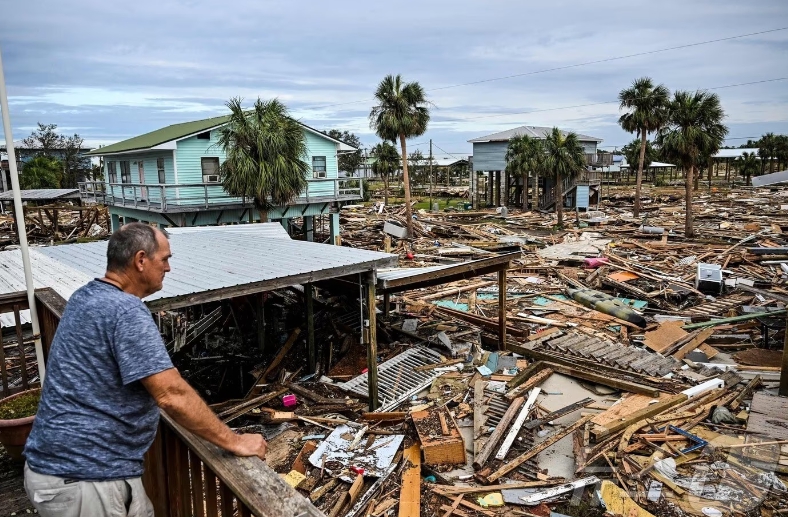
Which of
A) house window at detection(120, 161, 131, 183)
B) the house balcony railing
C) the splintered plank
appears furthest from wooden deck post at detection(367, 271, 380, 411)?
house window at detection(120, 161, 131, 183)

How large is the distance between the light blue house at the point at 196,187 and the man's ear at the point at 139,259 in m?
21.6

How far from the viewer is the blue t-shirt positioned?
2.22m

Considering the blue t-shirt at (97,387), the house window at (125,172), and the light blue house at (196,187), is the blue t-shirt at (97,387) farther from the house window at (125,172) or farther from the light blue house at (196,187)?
the house window at (125,172)

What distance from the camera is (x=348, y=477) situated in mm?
8055

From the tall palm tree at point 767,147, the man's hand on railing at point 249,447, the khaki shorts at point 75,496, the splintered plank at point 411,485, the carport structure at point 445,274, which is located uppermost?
the tall palm tree at point 767,147

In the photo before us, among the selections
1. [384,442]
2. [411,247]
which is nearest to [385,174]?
[411,247]

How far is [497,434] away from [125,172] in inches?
1152

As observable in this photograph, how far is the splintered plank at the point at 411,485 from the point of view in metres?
7.20

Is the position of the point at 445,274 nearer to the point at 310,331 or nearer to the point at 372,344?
the point at 372,344

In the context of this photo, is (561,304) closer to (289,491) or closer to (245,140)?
(245,140)

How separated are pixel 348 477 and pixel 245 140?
57.2 ft

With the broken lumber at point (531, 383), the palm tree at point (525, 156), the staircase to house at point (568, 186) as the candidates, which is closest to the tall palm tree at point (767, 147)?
the staircase to house at point (568, 186)

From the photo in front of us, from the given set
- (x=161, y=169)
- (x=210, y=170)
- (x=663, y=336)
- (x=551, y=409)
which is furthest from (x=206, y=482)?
(x=161, y=169)

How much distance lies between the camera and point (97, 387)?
7.55ft
